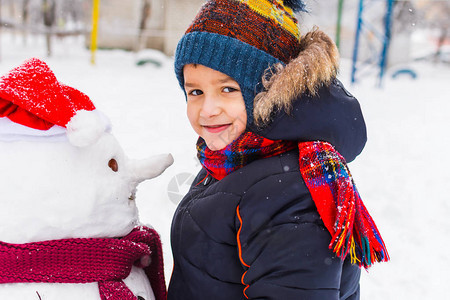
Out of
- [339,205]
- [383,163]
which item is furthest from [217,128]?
[383,163]

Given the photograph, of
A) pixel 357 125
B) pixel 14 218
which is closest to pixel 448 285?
pixel 357 125

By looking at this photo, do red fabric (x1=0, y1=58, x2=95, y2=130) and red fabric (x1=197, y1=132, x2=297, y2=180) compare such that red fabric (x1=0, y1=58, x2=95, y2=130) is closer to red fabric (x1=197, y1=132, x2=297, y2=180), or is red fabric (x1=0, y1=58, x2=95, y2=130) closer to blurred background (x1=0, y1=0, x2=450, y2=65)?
red fabric (x1=197, y1=132, x2=297, y2=180)

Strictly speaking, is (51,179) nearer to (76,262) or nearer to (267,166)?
(76,262)

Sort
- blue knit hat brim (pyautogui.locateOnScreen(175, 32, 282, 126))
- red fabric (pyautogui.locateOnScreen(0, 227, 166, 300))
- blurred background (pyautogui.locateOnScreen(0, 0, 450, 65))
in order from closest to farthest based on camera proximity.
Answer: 1. red fabric (pyautogui.locateOnScreen(0, 227, 166, 300))
2. blue knit hat brim (pyautogui.locateOnScreen(175, 32, 282, 126))
3. blurred background (pyautogui.locateOnScreen(0, 0, 450, 65))

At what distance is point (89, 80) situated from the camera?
23.9 feet

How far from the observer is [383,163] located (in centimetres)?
461

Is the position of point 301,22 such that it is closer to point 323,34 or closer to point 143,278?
point 323,34

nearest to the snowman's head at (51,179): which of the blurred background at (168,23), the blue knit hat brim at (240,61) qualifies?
the blue knit hat brim at (240,61)

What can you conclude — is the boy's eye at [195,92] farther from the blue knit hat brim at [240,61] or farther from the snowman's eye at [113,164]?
the snowman's eye at [113,164]

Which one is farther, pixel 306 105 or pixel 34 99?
pixel 306 105

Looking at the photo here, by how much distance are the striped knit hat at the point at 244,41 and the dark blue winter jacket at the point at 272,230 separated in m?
0.18

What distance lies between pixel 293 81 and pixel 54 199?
0.71 m

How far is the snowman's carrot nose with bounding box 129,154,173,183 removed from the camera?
1336 millimetres

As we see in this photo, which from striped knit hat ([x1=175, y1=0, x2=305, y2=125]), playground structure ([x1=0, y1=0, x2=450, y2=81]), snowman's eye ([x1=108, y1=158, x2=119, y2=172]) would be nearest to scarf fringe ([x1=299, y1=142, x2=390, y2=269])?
striped knit hat ([x1=175, y1=0, x2=305, y2=125])
